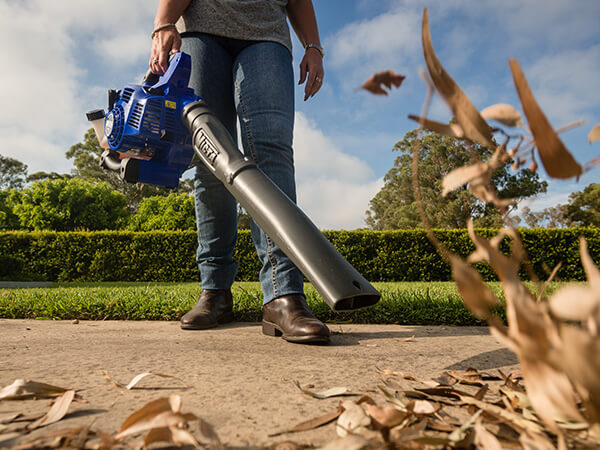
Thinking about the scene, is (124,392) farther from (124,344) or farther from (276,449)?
(124,344)

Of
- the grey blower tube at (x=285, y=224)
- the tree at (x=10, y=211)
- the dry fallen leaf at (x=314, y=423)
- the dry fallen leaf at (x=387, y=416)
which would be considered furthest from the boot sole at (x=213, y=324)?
the tree at (x=10, y=211)

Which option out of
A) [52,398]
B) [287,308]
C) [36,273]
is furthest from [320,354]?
[36,273]

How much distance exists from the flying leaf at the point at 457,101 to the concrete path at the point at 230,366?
20.3 inches

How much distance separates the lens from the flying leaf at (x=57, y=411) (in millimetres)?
695

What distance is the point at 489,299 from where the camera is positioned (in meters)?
0.43

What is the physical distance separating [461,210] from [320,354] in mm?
20604

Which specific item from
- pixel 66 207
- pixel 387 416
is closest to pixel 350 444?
pixel 387 416

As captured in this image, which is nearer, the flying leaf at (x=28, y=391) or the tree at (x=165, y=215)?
the flying leaf at (x=28, y=391)

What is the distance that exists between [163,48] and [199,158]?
0.59m

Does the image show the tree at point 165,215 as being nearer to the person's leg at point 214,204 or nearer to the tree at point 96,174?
the tree at point 96,174

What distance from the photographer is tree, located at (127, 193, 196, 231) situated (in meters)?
21.2

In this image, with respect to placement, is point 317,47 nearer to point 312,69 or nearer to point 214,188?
point 312,69

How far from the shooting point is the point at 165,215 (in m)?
21.3

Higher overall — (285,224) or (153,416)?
(285,224)
